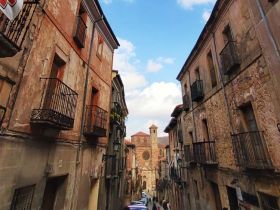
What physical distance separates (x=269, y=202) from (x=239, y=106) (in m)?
3.19

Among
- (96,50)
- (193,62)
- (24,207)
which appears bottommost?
(24,207)

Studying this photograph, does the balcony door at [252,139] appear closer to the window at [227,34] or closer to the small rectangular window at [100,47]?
the window at [227,34]

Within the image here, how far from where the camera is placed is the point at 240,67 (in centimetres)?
676

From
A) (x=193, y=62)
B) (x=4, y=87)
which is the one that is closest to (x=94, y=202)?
(x=4, y=87)

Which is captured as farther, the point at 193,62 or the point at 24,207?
the point at 193,62

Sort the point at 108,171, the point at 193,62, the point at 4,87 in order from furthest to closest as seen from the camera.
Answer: the point at 193,62
the point at 108,171
the point at 4,87

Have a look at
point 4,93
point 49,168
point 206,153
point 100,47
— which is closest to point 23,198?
point 49,168

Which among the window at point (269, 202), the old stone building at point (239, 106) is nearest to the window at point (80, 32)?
the old stone building at point (239, 106)

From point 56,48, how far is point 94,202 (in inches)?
280

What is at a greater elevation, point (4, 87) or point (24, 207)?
point (4, 87)

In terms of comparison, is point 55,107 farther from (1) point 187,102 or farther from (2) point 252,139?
(1) point 187,102

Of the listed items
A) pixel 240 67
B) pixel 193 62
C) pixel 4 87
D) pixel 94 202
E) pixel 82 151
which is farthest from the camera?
Result: pixel 193 62

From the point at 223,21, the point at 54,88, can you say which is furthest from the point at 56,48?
the point at 223,21

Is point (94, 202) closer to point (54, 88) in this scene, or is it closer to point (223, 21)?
point (54, 88)
